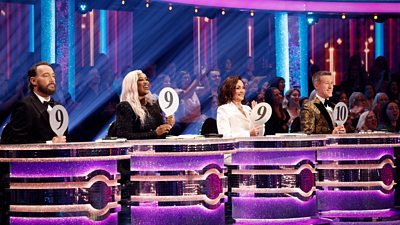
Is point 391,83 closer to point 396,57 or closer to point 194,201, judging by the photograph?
point 396,57

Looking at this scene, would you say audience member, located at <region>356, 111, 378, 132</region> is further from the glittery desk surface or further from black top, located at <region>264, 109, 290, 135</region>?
the glittery desk surface

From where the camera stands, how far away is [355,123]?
13398 mm

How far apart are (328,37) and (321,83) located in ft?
32.7

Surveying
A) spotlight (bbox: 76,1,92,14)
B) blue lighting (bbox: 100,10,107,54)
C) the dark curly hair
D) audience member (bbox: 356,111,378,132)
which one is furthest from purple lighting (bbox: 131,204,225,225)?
blue lighting (bbox: 100,10,107,54)

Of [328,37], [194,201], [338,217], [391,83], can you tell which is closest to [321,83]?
[338,217]

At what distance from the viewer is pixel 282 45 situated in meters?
17.3

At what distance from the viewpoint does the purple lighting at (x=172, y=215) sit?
26.8 feet

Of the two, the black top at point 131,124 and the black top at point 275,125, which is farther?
the black top at point 275,125

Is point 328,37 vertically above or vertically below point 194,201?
above

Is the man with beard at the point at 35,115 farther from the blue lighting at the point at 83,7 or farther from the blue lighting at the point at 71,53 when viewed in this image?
the blue lighting at the point at 83,7

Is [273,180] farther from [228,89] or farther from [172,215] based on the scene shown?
[172,215]

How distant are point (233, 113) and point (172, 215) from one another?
185 centimetres

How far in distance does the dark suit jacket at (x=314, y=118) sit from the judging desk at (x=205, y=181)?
233 mm

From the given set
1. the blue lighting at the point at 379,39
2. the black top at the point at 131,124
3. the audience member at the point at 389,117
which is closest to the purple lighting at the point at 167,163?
the black top at the point at 131,124
